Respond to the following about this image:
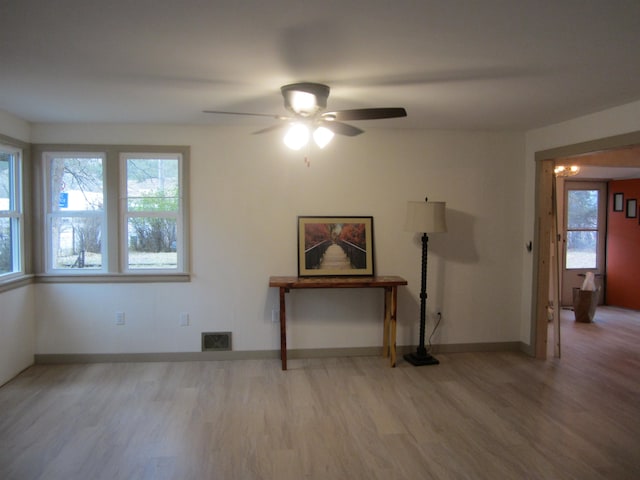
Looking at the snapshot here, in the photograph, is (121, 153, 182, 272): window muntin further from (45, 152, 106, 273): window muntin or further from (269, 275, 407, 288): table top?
(269, 275, 407, 288): table top

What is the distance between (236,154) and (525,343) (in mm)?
3625

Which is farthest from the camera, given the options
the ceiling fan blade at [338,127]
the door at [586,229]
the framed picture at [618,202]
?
the door at [586,229]

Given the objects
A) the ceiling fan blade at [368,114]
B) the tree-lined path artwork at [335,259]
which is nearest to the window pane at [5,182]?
the tree-lined path artwork at [335,259]

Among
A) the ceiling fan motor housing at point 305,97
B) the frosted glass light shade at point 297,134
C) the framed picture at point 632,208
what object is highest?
the ceiling fan motor housing at point 305,97

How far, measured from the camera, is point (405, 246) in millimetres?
4578

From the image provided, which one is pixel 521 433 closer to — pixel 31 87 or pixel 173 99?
pixel 173 99

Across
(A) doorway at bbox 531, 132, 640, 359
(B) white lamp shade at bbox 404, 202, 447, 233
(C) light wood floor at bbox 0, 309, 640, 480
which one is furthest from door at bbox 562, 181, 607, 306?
(B) white lamp shade at bbox 404, 202, 447, 233

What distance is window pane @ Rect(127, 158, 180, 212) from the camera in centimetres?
434

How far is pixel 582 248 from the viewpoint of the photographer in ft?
23.9

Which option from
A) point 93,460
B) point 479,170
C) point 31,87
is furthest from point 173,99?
point 479,170

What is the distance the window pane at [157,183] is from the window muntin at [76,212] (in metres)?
0.35

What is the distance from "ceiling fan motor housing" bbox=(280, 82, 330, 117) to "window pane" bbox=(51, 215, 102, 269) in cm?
250

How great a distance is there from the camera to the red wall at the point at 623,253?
687cm

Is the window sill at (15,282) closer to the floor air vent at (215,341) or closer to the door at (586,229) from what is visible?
the floor air vent at (215,341)
